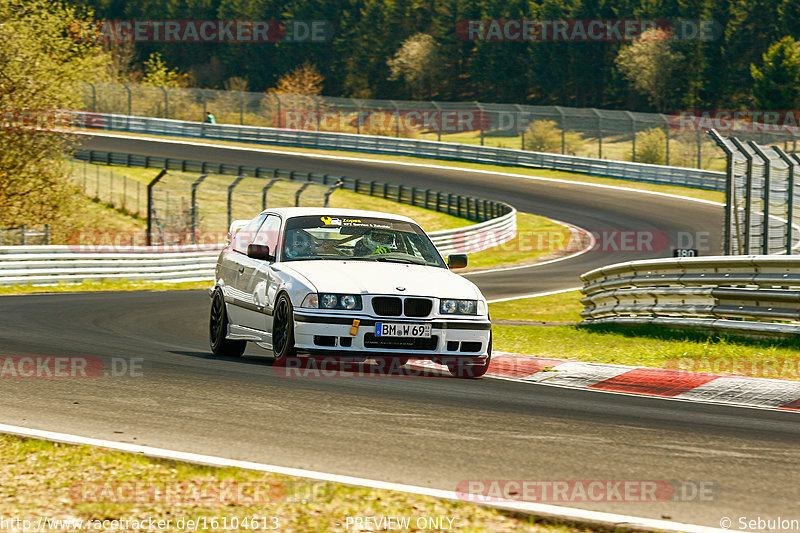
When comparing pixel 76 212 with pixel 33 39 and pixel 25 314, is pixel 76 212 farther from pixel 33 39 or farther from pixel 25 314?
pixel 25 314

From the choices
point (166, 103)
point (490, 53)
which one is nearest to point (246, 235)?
point (166, 103)

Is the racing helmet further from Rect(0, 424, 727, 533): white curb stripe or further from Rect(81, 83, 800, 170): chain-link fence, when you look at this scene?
Rect(81, 83, 800, 170): chain-link fence

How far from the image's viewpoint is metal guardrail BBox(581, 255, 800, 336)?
11.6 meters

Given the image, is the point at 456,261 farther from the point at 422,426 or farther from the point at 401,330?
the point at 422,426

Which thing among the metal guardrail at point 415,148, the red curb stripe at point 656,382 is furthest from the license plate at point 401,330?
the metal guardrail at point 415,148

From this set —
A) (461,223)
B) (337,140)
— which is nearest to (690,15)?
(337,140)

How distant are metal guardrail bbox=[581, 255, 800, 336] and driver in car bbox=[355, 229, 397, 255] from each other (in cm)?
434

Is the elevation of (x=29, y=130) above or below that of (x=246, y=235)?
above

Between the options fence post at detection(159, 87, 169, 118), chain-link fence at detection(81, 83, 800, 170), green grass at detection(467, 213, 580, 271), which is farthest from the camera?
fence post at detection(159, 87, 169, 118)

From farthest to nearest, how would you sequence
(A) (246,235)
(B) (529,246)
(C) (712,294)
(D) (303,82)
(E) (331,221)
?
(D) (303,82) < (B) (529,246) < (C) (712,294) < (A) (246,235) < (E) (331,221)

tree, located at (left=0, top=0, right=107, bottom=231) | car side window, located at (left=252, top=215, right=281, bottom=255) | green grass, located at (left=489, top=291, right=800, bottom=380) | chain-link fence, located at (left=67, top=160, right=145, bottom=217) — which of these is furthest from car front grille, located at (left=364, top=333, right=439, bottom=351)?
chain-link fence, located at (left=67, top=160, right=145, bottom=217)

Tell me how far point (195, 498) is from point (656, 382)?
221 inches

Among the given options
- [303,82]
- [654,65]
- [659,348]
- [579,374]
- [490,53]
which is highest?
[490,53]

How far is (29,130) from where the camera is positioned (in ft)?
96.3
